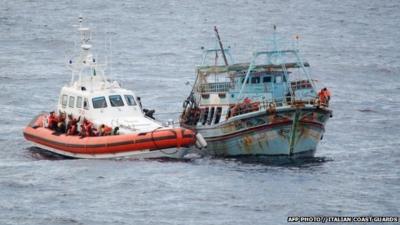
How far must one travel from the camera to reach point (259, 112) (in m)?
65.8

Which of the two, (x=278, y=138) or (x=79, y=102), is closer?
(x=278, y=138)

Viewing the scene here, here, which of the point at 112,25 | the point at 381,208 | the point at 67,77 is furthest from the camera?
the point at 112,25

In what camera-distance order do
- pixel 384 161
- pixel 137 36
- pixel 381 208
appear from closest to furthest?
pixel 381 208 → pixel 384 161 → pixel 137 36

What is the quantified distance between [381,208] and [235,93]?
14425mm

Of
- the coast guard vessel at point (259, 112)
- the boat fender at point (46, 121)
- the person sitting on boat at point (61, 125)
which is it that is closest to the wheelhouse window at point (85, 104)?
the person sitting on boat at point (61, 125)

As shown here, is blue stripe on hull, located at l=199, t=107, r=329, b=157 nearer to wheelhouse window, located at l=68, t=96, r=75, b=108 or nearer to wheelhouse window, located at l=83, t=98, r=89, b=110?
wheelhouse window, located at l=83, t=98, r=89, b=110

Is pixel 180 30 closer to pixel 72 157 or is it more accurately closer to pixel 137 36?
pixel 137 36

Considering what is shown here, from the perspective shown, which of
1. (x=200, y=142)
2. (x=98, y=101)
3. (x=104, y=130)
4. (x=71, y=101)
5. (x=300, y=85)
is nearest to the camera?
(x=200, y=142)

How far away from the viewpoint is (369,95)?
90.9m

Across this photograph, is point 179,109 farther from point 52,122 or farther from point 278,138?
point 278,138

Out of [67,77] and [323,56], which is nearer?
[67,77]

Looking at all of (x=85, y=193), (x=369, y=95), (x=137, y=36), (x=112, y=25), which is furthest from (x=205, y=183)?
(x=112, y=25)

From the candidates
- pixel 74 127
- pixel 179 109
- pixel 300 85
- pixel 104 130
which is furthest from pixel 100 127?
pixel 179 109

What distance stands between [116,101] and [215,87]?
5029 millimetres
